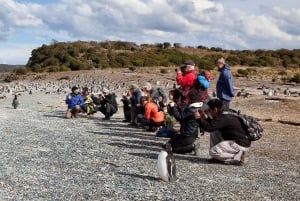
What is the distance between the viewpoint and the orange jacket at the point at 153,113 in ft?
47.6

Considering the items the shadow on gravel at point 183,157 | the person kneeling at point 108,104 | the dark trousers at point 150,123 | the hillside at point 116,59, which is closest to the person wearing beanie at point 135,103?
the dark trousers at point 150,123

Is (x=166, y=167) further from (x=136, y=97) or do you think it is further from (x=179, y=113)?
(x=136, y=97)

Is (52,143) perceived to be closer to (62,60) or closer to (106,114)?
(106,114)

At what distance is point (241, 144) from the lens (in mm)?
9969

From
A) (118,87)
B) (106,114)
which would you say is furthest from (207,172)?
(118,87)

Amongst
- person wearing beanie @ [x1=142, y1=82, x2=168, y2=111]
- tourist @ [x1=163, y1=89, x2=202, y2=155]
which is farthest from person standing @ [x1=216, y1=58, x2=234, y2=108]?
person wearing beanie @ [x1=142, y1=82, x2=168, y2=111]

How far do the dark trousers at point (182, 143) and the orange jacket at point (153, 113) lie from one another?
11.3ft

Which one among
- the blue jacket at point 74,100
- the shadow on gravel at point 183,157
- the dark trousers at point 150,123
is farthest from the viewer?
the blue jacket at point 74,100

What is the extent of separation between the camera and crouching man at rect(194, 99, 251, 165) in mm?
9844

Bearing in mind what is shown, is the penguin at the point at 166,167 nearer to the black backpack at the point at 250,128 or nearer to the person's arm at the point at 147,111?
the black backpack at the point at 250,128

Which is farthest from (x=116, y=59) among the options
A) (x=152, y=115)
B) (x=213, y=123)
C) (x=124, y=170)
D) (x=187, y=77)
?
(x=124, y=170)

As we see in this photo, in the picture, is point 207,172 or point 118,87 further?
point 118,87

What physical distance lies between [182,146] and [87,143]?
277 cm

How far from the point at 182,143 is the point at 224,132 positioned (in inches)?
47.7
